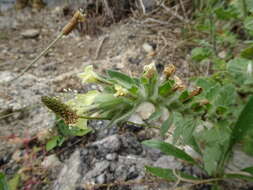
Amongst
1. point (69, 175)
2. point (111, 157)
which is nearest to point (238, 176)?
point (111, 157)

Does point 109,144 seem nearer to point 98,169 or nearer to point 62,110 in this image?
point 98,169

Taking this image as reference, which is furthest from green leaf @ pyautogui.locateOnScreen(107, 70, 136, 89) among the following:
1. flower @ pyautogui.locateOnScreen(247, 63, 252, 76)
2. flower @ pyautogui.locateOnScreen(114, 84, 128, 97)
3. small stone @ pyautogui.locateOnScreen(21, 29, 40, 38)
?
small stone @ pyautogui.locateOnScreen(21, 29, 40, 38)

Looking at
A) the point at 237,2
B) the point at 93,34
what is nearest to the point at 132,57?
the point at 93,34

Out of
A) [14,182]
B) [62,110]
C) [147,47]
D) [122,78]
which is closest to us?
[62,110]

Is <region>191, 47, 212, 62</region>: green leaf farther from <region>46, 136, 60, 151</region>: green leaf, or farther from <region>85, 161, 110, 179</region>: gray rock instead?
<region>46, 136, 60, 151</region>: green leaf

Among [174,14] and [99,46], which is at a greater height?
[174,14]

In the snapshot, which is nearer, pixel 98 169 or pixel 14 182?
pixel 98 169
